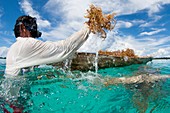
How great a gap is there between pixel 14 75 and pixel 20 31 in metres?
0.86

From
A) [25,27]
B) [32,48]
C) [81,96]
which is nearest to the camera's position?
[32,48]

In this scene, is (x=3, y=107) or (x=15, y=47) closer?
(x=15, y=47)

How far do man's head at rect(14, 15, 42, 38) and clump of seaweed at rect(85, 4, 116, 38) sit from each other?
109 centimetres

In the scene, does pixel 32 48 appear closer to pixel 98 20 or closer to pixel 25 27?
pixel 25 27

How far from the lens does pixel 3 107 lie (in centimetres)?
429

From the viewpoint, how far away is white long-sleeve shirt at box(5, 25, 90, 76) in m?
3.69

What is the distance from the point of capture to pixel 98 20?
3.98m

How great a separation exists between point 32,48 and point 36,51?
100mm

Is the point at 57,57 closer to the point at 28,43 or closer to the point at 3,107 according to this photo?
the point at 28,43

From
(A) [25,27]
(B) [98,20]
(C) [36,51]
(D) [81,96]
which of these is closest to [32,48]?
(C) [36,51]

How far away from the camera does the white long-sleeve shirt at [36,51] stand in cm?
369

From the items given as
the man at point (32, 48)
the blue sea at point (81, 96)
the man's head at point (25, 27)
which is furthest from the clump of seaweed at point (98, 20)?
the blue sea at point (81, 96)

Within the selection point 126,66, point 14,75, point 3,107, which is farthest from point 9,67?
point 126,66

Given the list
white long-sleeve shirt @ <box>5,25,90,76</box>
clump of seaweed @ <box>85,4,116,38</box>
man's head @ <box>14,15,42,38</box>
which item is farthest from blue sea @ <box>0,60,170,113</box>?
clump of seaweed @ <box>85,4,116,38</box>
